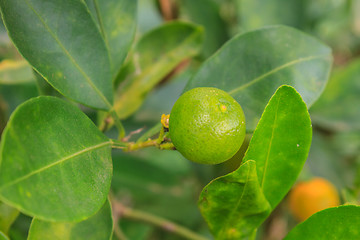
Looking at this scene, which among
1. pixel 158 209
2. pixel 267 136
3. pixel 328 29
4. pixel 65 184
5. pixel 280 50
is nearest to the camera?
pixel 65 184

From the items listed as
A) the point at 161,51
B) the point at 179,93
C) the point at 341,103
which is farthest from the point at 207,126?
the point at 341,103

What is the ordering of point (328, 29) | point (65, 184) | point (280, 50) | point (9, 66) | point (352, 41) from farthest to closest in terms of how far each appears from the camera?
point (352, 41) → point (328, 29) → point (9, 66) → point (280, 50) → point (65, 184)

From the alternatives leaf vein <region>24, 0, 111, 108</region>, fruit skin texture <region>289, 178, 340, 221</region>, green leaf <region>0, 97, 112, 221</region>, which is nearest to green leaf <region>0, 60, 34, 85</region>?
leaf vein <region>24, 0, 111, 108</region>

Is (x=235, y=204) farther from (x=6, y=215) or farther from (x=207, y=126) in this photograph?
(x=6, y=215)

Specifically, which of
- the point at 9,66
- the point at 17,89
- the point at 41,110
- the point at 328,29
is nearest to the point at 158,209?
the point at 17,89

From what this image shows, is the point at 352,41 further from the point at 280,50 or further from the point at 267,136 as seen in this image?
the point at 267,136

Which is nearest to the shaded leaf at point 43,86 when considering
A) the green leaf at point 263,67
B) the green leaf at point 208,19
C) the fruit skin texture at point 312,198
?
the green leaf at point 263,67

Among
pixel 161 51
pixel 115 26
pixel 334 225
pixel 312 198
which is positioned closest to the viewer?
pixel 334 225
